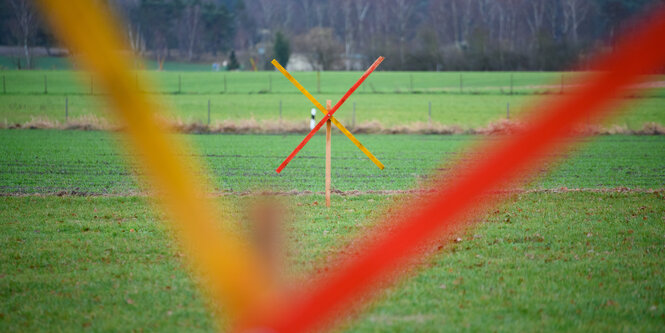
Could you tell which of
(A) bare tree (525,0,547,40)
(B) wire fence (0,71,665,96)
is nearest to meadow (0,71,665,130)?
(B) wire fence (0,71,665,96)

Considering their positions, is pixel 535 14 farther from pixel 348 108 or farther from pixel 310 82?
pixel 348 108

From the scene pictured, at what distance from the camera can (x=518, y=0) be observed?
94000 mm

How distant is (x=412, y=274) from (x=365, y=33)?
345 ft

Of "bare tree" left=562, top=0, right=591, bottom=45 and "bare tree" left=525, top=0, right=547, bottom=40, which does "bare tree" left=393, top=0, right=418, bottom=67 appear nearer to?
"bare tree" left=525, top=0, right=547, bottom=40

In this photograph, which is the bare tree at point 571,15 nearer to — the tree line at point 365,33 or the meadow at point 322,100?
the tree line at point 365,33

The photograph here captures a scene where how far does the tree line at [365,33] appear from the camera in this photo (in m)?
81.1

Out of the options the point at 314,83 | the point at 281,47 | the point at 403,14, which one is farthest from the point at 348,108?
the point at 403,14

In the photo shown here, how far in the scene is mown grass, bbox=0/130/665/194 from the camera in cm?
1395

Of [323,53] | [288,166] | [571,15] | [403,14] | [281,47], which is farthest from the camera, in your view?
[403,14]

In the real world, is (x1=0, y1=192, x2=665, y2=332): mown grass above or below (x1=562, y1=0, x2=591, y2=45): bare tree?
below

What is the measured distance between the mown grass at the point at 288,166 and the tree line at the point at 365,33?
44.8m

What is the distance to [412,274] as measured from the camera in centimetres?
631

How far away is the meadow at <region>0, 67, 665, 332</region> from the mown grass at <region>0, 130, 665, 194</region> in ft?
0.33

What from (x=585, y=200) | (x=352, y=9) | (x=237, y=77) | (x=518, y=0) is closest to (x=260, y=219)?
(x=585, y=200)
